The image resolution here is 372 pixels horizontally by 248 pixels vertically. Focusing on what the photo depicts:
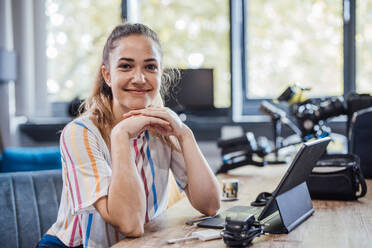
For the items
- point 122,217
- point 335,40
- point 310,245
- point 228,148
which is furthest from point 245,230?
point 335,40

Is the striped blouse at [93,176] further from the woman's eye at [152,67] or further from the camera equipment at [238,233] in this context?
the camera equipment at [238,233]

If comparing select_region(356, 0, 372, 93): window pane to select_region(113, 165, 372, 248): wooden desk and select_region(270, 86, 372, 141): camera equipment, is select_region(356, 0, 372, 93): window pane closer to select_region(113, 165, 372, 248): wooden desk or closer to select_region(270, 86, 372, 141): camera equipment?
select_region(270, 86, 372, 141): camera equipment

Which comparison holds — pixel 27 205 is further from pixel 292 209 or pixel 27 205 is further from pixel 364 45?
pixel 364 45

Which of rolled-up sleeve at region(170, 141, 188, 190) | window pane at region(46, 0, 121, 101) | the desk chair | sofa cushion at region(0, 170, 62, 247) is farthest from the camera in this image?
window pane at region(46, 0, 121, 101)

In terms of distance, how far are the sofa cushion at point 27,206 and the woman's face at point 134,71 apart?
523mm

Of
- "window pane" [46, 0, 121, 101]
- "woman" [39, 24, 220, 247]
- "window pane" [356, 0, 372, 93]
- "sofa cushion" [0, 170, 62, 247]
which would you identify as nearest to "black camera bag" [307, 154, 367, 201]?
"woman" [39, 24, 220, 247]

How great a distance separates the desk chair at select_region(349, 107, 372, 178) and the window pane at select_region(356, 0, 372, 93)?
2032 millimetres

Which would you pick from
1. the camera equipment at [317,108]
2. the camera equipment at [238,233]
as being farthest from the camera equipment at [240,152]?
the camera equipment at [238,233]

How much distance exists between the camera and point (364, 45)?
157 inches

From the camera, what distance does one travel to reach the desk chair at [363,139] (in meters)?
2.03

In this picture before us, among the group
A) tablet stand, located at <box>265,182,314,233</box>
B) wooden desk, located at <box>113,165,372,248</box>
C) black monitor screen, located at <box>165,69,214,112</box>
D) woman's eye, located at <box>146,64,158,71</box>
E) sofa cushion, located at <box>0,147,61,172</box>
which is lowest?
sofa cushion, located at <box>0,147,61,172</box>

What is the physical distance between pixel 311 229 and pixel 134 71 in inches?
28.1

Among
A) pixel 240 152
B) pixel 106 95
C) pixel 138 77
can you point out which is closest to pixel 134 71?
pixel 138 77

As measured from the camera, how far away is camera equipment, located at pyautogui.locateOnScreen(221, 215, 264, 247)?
1.05 metres
